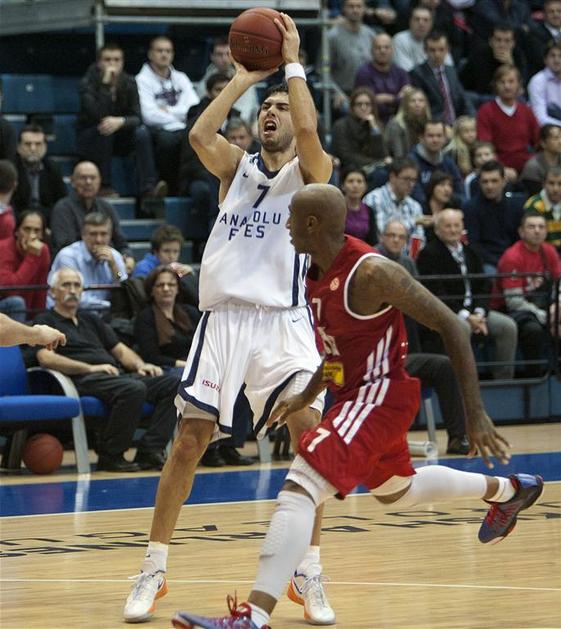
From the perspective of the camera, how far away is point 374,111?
13992 millimetres

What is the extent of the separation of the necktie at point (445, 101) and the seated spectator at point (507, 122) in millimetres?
293

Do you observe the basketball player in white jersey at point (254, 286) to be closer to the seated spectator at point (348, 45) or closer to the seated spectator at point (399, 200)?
the seated spectator at point (399, 200)

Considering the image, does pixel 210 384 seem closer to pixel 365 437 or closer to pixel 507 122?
pixel 365 437

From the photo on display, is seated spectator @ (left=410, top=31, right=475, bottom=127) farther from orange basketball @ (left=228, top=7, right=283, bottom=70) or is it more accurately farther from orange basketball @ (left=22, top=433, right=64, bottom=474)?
orange basketball @ (left=228, top=7, right=283, bottom=70)

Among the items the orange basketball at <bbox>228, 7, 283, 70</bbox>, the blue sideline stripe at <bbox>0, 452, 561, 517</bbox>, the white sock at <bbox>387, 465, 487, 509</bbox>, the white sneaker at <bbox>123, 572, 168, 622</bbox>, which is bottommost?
the blue sideline stripe at <bbox>0, 452, 561, 517</bbox>

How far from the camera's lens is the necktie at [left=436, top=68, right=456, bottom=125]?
15297 mm

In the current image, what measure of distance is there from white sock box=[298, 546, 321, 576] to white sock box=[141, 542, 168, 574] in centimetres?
50

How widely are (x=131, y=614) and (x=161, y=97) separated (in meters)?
9.04

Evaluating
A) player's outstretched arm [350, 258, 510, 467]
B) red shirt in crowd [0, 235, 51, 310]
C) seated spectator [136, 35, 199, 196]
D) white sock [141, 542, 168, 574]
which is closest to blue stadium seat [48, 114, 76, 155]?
seated spectator [136, 35, 199, 196]

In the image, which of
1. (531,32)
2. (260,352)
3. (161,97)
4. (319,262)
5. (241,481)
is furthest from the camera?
(531,32)

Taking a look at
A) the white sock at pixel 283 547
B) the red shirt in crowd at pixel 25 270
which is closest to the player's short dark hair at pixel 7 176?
the red shirt in crowd at pixel 25 270

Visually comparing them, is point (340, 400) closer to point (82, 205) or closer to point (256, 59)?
point (256, 59)

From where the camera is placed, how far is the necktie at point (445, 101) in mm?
15297

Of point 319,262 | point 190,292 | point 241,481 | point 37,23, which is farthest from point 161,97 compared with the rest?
point 319,262
